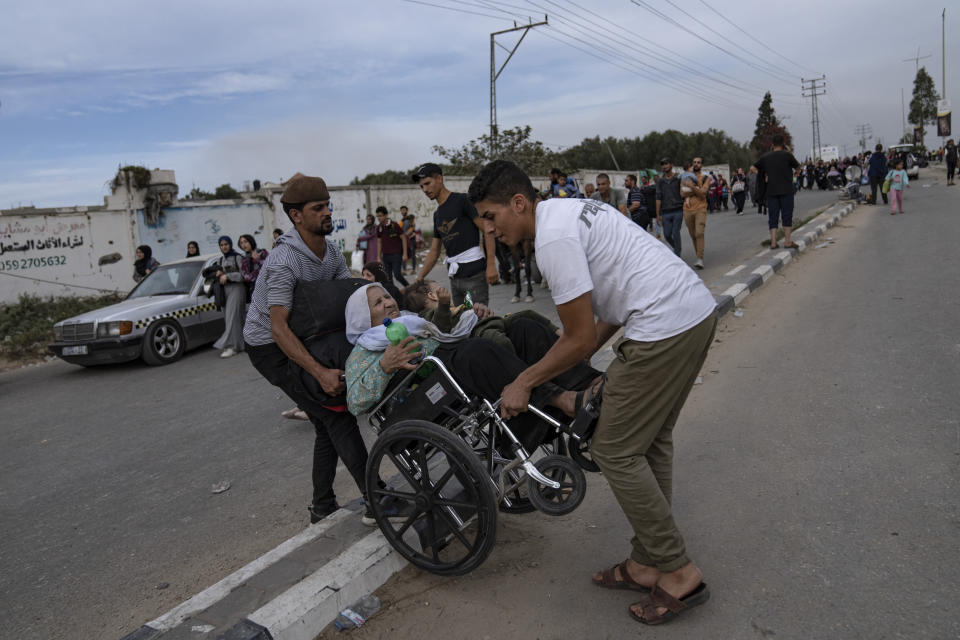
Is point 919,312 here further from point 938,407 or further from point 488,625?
point 488,625

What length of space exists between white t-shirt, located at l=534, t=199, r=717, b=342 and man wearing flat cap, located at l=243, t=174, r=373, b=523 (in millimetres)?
1221

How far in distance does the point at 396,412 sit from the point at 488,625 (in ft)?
3.14

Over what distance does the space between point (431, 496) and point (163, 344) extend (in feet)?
25.2

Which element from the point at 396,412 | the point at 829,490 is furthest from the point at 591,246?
the point at 829,490

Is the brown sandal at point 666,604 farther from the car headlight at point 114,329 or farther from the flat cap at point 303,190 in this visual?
the car headlight at point 114,329

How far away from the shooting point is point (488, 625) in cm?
253

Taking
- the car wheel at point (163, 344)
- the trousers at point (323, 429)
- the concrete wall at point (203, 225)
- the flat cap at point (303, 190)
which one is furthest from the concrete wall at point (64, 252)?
the flat cap at point (303, 190)

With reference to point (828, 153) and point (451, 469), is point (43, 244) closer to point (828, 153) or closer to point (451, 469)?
point (451, 469)

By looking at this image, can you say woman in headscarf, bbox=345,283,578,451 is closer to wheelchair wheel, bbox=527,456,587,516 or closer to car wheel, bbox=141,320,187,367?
wheelchair wheel, bbox=527,456,587,516

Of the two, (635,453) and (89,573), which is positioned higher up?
(635,453)

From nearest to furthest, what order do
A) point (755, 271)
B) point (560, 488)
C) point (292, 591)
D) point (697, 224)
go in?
1. point (560, 488)
2. point (292, 591)
3. point (755, 271)
4. point (697, 224)

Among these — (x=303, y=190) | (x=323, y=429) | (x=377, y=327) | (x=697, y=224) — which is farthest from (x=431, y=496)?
(x=697, y=224)

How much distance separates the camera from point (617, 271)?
235cm

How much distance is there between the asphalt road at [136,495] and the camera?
10.4ft
